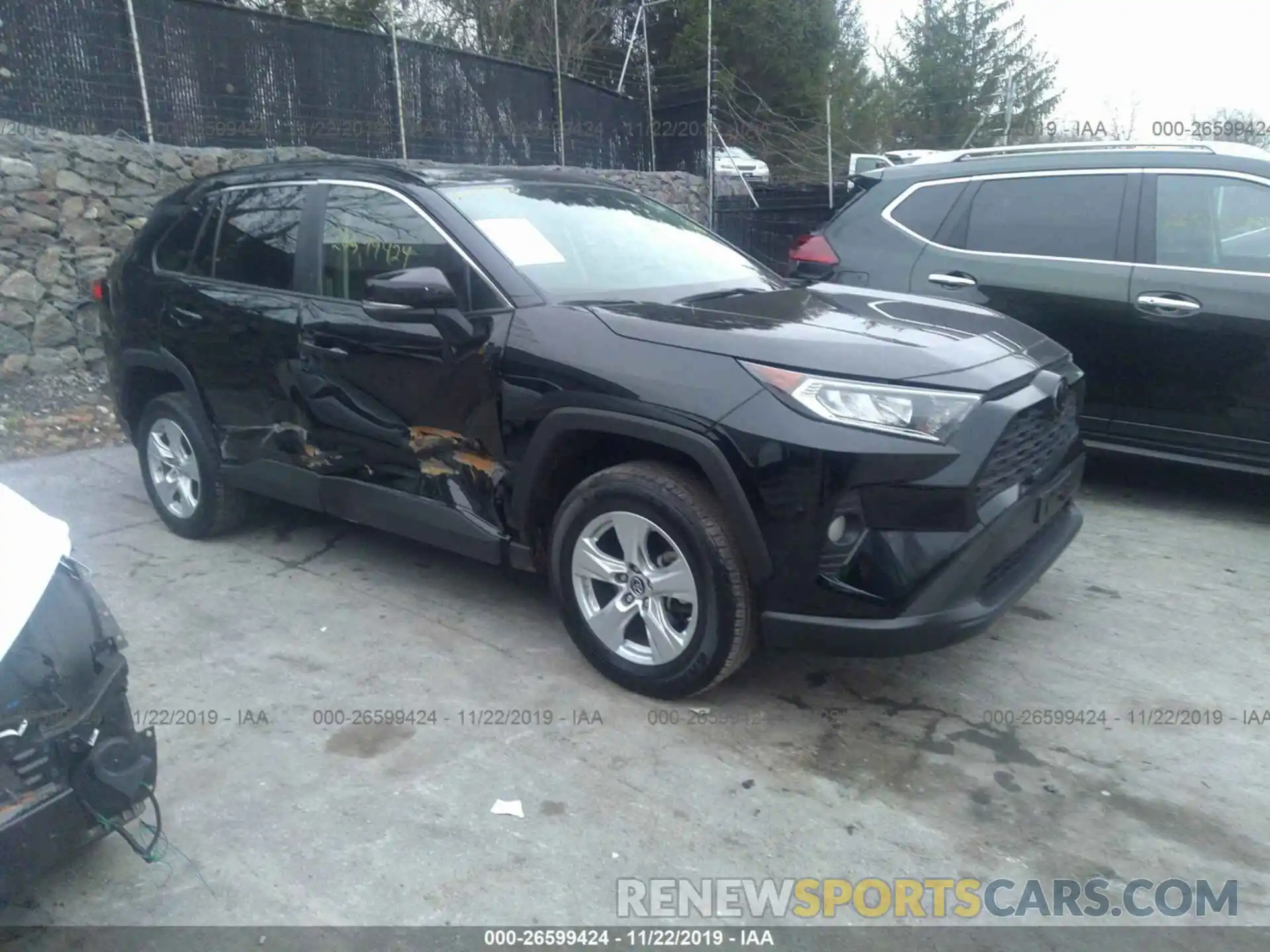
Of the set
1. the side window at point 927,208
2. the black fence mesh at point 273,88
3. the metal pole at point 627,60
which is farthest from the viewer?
the metal pole at point 627,60

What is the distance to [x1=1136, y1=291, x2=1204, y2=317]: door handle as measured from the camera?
505 cm

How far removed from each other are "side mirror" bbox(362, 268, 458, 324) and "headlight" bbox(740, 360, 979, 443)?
1295 mm

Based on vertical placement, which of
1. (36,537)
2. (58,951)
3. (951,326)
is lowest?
(58,951)

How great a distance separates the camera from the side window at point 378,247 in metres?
3.86

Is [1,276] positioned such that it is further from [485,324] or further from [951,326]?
[951,326]

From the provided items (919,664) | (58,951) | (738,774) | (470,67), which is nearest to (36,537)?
(58,951)

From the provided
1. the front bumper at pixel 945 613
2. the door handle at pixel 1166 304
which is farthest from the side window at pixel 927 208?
the front bumper at pixel 945 613

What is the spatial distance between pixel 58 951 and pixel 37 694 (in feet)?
2.46

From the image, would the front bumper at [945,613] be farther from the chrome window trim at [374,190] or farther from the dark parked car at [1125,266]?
the dark parked car at [1125,266]

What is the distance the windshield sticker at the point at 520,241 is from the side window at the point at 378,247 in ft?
0.53

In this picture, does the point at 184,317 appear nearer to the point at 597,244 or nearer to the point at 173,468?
the point at 173,468

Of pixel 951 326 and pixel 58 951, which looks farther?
pixel 951 326

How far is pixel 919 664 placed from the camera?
387cm

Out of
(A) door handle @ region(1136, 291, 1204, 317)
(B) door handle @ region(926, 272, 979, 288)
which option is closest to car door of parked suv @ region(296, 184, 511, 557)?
(B) door handle @ region(926, 272, 979, 288)
